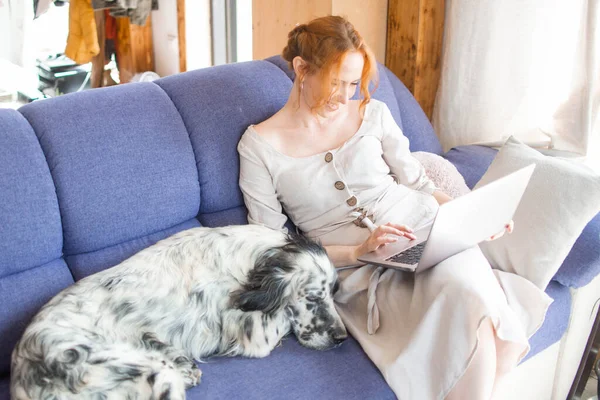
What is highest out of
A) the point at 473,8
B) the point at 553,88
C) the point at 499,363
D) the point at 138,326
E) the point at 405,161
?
the point at 473,8

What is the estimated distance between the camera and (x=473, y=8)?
2.76 meters

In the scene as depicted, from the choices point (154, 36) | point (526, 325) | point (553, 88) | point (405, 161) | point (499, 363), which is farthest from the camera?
point (154, 36)

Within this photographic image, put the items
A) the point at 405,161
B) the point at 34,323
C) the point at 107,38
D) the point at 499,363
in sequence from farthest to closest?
the point at 107,38 → the point at 405,161 → the point at 499,363 → the point at 34,323

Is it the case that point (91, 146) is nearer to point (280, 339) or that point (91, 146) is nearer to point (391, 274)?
point (280, 339)

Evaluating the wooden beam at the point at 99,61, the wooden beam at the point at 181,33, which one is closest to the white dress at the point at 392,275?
the wooden beam at the point at 99,61

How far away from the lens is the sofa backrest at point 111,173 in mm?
1673

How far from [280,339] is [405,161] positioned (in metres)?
0.78

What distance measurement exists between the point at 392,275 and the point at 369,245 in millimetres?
126

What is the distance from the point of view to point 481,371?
1.54 m

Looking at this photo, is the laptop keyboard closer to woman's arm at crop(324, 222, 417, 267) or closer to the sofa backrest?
woman's arm at crop(324, 222, 417, 267)

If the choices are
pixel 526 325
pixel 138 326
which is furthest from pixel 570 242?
pixel 138 326

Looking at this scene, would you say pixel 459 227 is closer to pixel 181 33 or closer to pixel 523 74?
pixel 523 74

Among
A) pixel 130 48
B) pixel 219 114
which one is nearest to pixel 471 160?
pixel 219 114

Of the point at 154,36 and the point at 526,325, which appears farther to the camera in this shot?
the point at 154,36
